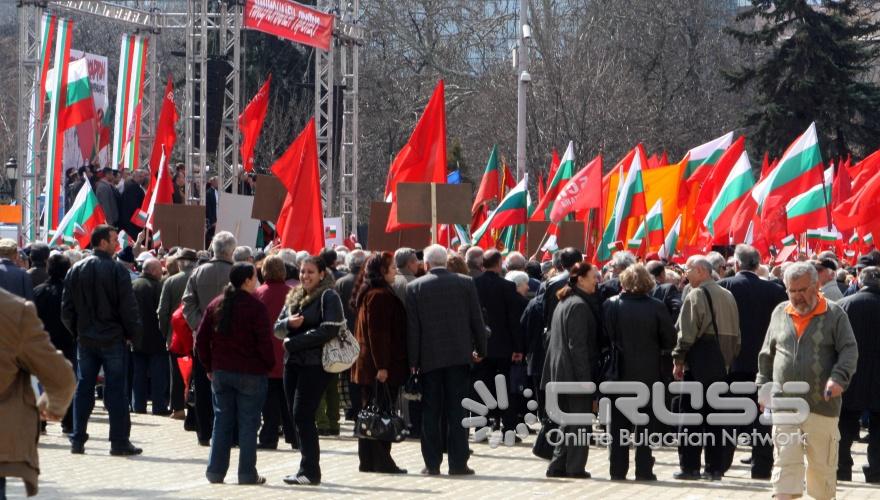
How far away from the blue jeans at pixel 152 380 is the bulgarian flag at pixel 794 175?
908cm

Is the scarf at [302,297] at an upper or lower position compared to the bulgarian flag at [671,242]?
lower

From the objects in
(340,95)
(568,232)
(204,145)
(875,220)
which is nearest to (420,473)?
(568,232)

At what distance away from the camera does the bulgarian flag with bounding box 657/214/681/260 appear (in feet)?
76.1

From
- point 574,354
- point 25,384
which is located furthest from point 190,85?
point 25,384

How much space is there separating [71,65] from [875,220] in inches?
543

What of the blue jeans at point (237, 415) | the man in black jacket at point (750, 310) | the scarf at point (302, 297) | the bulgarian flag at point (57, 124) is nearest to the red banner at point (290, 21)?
the bulgarian flag at point (57, 124)

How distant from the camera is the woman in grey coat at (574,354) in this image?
470 inches

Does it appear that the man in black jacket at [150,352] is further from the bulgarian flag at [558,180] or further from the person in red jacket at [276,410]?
the bulgarian flag at [558,180]

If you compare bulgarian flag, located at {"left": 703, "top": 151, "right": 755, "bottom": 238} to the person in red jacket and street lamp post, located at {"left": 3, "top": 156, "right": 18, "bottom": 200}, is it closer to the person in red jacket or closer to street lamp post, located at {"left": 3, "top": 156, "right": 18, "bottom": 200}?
the person in red jacket

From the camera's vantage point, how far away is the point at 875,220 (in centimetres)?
2289

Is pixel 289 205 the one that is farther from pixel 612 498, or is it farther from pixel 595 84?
pixel 595 84

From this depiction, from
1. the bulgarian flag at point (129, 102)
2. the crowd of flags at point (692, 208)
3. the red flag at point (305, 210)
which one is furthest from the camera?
the bulgarian flag at point (129, 102)

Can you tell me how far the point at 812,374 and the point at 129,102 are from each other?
21810 millimetres

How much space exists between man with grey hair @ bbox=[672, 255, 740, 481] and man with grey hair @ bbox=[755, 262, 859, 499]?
233cm
